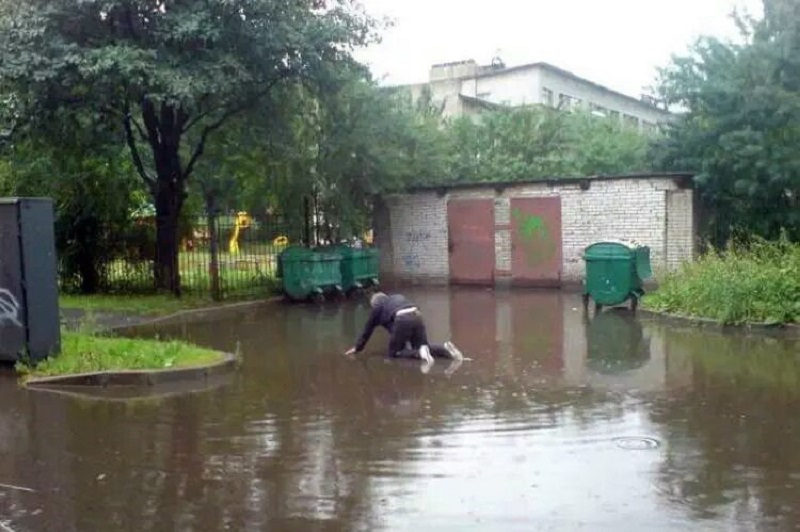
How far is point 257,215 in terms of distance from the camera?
24.1 meters

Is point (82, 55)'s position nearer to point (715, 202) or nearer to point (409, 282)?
point (409, 282)

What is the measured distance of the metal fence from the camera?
22.4m

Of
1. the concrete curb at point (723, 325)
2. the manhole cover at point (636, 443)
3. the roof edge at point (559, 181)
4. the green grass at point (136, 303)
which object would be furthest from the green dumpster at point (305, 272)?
the manhole cover at point (636, 443)

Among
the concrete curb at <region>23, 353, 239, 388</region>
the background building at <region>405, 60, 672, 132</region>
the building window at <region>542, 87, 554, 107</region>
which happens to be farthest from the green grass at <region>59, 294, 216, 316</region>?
the building window at <region>542, 87, 554, 107</region>

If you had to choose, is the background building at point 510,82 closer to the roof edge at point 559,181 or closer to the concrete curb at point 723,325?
the roof edge at point 559,181

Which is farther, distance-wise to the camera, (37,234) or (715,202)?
(715,202)

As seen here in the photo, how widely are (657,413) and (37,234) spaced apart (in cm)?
751

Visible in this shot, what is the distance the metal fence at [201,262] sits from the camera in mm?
22438

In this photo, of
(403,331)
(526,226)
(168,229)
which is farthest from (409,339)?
(526,226)

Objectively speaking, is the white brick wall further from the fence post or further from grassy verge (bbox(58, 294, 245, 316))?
grassy verge (bbox(58, 294, 245, 316))

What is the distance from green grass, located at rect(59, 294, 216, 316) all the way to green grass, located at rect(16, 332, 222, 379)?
666 centimetres

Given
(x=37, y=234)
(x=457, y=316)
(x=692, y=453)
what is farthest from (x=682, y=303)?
(x=37, y=234)

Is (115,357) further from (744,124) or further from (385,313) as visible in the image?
(744,124)

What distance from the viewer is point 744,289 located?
15.6 metres
